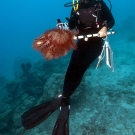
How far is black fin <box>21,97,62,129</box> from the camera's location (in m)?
4.45

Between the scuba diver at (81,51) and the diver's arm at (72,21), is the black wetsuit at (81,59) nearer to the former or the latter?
the scuba diver at (81,51)

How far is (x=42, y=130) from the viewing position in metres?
6.73

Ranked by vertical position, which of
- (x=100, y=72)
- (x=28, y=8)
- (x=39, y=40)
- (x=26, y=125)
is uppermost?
(x=39, y=40)

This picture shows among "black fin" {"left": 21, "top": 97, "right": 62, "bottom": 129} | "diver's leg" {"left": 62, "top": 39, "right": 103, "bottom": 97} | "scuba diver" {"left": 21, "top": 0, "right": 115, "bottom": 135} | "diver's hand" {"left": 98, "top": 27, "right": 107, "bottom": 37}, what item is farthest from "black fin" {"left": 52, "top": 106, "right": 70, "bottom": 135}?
"diver's hand" {"left": 98, "top": 27, "right": 107, "bottom": 37}

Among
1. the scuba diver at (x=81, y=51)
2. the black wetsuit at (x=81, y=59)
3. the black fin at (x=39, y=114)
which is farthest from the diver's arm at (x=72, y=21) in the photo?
the black fin at (x=39, y=114)

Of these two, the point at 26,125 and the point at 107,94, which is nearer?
the point at 26,125

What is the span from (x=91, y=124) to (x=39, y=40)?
4091mm

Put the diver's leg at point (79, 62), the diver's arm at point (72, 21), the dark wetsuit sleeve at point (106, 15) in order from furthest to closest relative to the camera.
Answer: the diver's arm at point (72, 21) → the dark wetsuit sleeve at point (106, 15) → the diver's leg at point (79, 62)

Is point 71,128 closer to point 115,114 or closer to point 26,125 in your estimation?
point 115,114

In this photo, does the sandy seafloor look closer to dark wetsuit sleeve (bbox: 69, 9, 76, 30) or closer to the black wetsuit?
the black wetsuit

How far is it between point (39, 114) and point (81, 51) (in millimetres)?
1832

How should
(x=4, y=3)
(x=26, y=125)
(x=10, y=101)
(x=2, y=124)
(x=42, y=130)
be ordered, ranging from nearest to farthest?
(x=26, y=125)
(x=42, y=130)
(x=2, y=124)
(x=10, y=101)
(x=4, y=3)

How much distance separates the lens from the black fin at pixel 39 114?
14.6 ft

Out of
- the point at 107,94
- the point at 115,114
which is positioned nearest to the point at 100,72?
the point at 107,94
